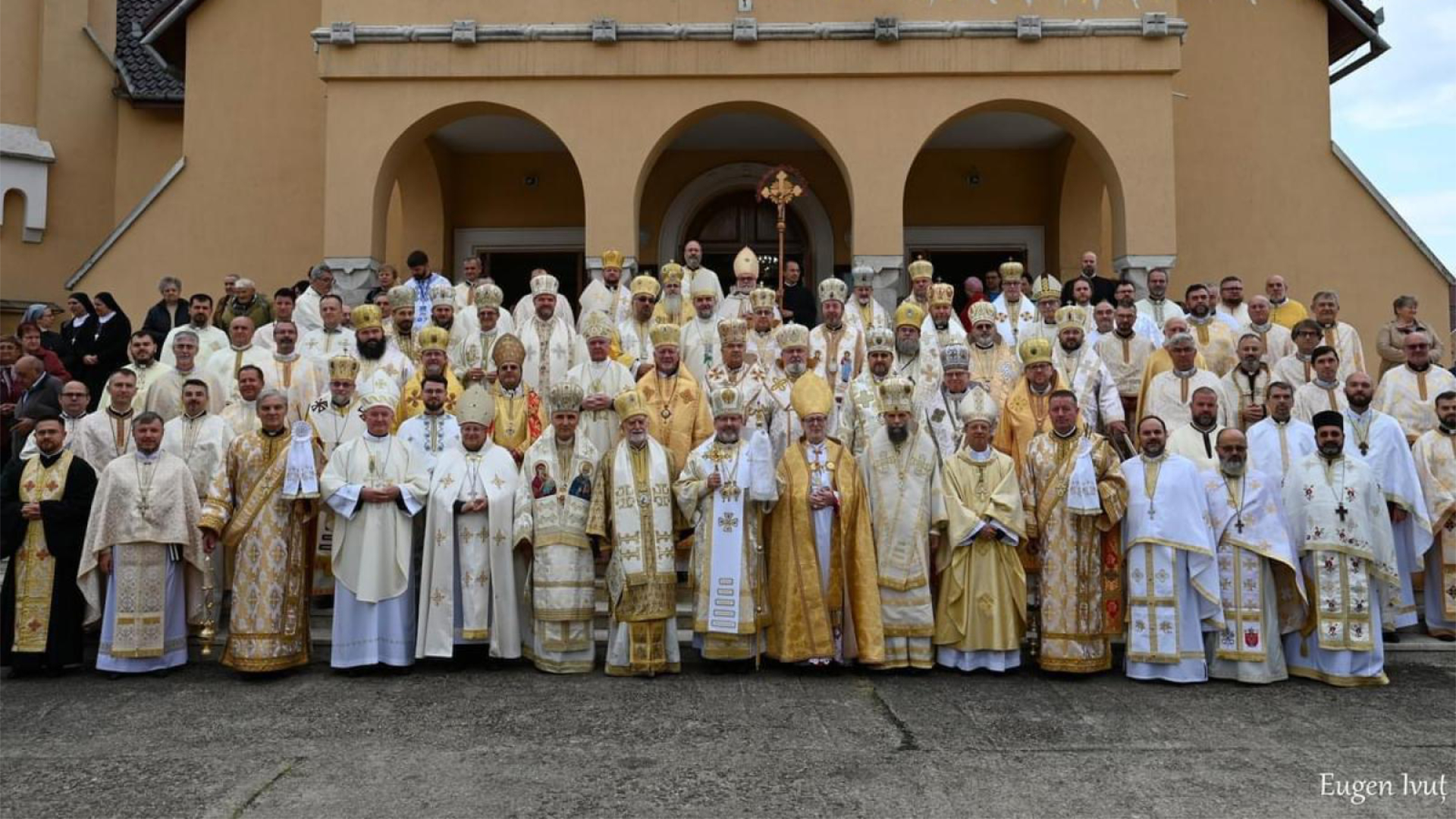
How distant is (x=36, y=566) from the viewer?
7.64 meters

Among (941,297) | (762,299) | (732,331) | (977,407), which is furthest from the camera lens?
(941,297)

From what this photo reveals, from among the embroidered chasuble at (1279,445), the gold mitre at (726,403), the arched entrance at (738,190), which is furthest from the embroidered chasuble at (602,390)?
the arched entrance at (738,190)

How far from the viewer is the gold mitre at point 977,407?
7812 millimetres

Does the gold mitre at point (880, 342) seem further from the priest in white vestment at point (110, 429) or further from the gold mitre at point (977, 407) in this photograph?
the priest in white vestment at point (110, 429)

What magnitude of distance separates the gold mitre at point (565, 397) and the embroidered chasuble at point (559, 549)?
0.25m

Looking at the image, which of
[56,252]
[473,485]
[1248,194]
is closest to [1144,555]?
[473,485]

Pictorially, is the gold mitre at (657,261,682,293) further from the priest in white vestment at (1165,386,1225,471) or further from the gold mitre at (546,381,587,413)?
the priest in white vestment at (1165,386,1225,471)

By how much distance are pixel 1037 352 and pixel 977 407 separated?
2.85 ft

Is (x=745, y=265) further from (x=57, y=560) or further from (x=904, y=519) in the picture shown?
(x=57, y=560)

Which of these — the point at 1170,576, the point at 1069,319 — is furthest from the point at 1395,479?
the point at 1069,319

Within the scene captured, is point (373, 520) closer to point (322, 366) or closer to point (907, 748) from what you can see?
point (322, 366)

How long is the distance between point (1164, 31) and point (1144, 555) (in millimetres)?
7564

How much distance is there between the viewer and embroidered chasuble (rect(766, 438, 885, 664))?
7410 mm

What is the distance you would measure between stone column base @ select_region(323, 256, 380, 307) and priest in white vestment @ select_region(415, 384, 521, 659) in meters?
5.62
